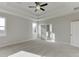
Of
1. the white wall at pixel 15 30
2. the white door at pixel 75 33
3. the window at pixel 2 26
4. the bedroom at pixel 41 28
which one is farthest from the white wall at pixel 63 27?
the window at pixel 2 26

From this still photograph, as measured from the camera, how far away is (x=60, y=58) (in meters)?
3.95

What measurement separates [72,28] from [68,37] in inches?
38.0

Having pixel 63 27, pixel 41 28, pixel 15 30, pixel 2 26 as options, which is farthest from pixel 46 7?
pixel 41 28

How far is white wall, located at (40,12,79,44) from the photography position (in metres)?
7.65

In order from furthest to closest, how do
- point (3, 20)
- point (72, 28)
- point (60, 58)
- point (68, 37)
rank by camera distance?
1. point (68, 37)
2. point (72, 28)
3. point (3, 20)
4. point (60, 58)

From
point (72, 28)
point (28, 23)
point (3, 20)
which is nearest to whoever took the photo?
point (3, 20)

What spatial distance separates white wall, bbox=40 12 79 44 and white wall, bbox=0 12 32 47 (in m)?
3.18

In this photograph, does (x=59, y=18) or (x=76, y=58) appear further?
(x=59, y=18)

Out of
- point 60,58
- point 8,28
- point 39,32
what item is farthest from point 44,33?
point 60,58

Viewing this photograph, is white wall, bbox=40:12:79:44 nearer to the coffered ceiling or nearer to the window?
the coffered ceiling

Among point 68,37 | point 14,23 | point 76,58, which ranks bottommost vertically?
point 76,58

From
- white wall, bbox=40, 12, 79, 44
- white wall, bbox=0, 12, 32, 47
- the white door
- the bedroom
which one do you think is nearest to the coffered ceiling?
the bedroom

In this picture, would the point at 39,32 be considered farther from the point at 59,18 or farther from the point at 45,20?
the point at 59,18

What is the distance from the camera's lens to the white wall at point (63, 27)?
301 inches
